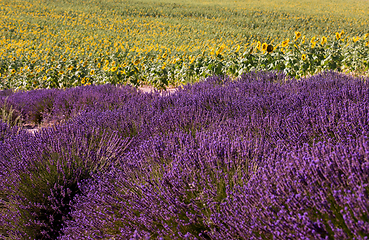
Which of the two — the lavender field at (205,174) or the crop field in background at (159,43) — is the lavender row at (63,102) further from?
the crop field in background at (159,43)

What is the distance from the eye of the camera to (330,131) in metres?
2.05

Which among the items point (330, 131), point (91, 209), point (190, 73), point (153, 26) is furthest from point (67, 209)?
point (153, 26)

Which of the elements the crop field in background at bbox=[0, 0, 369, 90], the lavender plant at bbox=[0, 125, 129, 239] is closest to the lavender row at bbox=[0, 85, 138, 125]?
the lavender plant at bbox=[0, 125, 129, 239]

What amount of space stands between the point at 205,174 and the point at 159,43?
11555mm

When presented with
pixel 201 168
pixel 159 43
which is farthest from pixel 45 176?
pixel 159 43

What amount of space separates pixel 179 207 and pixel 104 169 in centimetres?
105

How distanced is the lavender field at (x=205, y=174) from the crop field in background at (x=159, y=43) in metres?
2.55

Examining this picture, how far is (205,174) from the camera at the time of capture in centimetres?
185

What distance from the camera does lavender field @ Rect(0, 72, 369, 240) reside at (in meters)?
1.33

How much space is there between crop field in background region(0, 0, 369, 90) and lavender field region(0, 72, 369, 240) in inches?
100

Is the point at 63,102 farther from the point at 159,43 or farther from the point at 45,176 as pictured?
the point at 159,43

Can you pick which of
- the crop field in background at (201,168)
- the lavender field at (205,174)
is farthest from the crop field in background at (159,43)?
the lavender field at (205,174)

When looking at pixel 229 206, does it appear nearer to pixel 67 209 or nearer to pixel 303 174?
pixel 303 174

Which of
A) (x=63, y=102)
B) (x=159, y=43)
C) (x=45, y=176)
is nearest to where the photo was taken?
(x=45, y=176)
